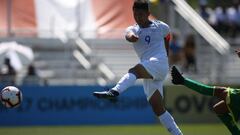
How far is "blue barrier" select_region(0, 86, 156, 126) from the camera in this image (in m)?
24.8

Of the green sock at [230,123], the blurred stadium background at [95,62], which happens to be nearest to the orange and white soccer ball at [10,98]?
the green sock at [230,123]

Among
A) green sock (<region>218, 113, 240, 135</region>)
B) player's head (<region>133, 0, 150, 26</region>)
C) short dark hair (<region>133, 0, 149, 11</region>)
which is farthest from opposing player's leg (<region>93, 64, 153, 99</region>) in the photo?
green sock (<region>218, 113, 240, 135</region>)

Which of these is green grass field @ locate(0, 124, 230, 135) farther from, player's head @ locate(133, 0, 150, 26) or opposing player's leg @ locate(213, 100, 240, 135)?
player's head @ locate(133, 0, 150, 26)

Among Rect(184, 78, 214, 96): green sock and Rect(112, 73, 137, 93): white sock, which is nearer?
Rect(112, 73, 137, 93): white sock

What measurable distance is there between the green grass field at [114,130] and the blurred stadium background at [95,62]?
0.03 metres

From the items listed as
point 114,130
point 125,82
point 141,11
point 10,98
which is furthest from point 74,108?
point 125,82

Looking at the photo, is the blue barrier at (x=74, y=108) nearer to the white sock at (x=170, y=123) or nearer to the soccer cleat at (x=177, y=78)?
the soccer cleat at (x=177, y=78)

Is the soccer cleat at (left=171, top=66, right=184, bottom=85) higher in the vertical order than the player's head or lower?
lower

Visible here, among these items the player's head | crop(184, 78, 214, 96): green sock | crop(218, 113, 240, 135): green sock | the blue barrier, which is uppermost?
the player's head

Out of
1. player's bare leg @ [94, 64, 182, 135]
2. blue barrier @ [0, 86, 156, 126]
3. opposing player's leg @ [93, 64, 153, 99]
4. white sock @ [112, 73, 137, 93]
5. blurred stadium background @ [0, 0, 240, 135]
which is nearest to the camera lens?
opposing player's leg @ [93, 64, 153, 99]

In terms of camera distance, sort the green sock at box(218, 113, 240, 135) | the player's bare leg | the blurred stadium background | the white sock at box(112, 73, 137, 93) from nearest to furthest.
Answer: the white sock at box(112, 73, 137, 93), the player's bare leg, the green sock at box(218, 113, 240, 135), the blurred stadium background

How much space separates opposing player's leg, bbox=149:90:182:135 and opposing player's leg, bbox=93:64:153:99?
0.38m

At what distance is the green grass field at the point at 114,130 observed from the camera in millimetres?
20688

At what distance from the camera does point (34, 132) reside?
68.6ft
